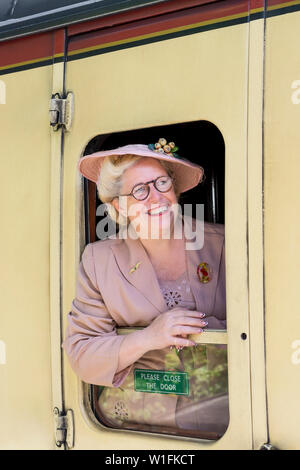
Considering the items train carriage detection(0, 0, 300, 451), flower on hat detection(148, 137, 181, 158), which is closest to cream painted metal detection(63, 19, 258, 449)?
train carriage detection(0, 0, 300, 451)

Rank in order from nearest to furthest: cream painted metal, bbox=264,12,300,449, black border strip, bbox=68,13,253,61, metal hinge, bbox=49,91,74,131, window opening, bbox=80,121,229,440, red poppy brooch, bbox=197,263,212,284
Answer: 1. cream painted metal, bbox=264,12,300,449
2. black border strip, bbox=68,13,253,61
3. window opening, bbox=80,121,229,440
4. red poppy brooch, bbox=197,263,212,284
5. metal hinge, bbox=49,91,74,131

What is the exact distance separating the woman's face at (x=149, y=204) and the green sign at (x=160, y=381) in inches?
21.6

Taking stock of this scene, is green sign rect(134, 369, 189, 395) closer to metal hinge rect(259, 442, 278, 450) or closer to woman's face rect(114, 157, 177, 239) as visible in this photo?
metal hinge rect(259, 442, 278, 450)

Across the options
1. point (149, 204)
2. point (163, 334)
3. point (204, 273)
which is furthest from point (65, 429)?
point (149, 204)

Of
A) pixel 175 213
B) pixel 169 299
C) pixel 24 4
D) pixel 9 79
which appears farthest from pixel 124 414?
pixel 24 4

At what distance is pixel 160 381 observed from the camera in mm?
2418

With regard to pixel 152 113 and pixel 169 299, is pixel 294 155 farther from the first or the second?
pixel 169 299

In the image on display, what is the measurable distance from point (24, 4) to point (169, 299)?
1.44 metres

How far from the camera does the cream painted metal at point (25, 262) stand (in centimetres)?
267

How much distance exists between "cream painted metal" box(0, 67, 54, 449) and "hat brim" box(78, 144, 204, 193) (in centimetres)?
21

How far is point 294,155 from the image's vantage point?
2.09 meters

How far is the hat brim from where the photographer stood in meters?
2.46

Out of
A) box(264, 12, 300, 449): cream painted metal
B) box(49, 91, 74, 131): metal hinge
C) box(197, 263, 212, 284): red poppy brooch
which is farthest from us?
box(49, 91, 74, 131): metal hinge
